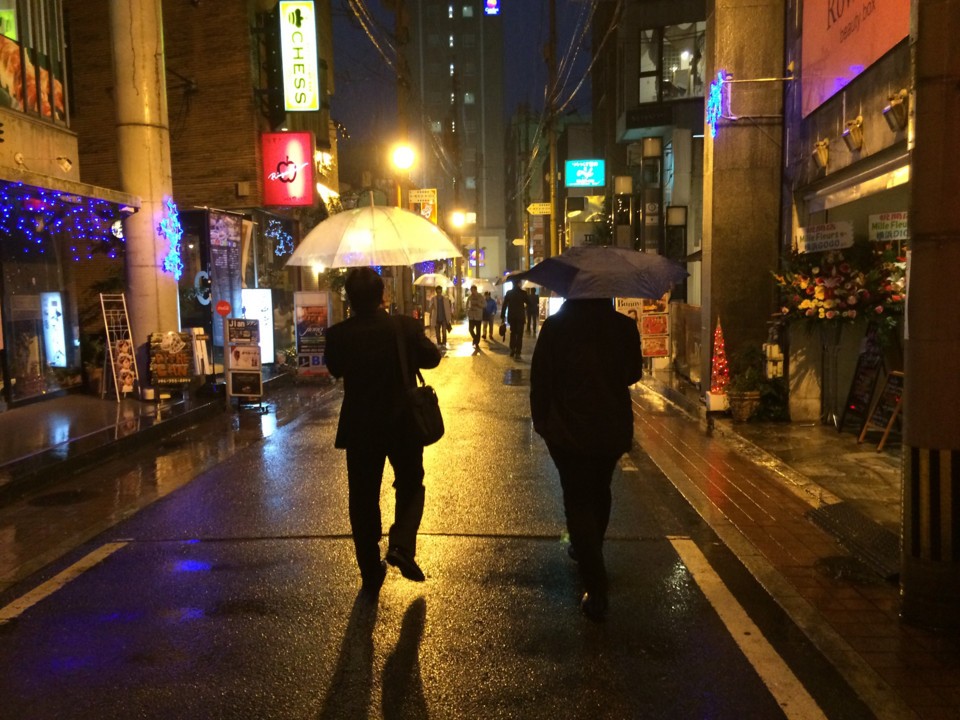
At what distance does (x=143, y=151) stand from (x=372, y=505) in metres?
9.96

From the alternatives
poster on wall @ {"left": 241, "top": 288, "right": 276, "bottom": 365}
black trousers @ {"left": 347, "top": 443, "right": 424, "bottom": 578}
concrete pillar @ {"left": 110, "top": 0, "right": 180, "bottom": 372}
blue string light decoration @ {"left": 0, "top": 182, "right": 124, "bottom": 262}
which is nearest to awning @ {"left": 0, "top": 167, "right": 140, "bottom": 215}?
blue string light decoration @ {"left": 0, "top": 182, "right": 124, "bottom": 262}

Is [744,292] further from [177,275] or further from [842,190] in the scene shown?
[177,275]

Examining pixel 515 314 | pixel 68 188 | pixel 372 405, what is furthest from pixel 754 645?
pixel 515 314

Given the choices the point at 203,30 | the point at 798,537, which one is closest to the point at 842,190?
the point at 798,537

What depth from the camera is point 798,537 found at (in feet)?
19.4

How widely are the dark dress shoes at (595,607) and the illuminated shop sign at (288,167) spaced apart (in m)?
15.5

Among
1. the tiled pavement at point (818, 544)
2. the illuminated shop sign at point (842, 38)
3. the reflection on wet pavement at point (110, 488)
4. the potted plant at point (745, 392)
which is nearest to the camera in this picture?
the tiled pavement at point (818, 544)

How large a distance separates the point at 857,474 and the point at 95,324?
52.5 feet

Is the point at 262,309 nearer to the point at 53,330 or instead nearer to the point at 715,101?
the point at 53,330

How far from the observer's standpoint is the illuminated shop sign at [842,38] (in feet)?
24.2

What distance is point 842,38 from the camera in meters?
8.62

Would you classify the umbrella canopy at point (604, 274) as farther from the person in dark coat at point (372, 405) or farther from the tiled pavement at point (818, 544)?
the tiled pavement at point (818, 544)

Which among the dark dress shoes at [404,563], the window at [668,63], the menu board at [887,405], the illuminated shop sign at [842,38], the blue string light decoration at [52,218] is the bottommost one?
the dark dress shoes at [404,563]

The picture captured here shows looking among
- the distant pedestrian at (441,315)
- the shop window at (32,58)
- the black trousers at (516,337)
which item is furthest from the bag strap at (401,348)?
the distant pedestrian at (441,315)
